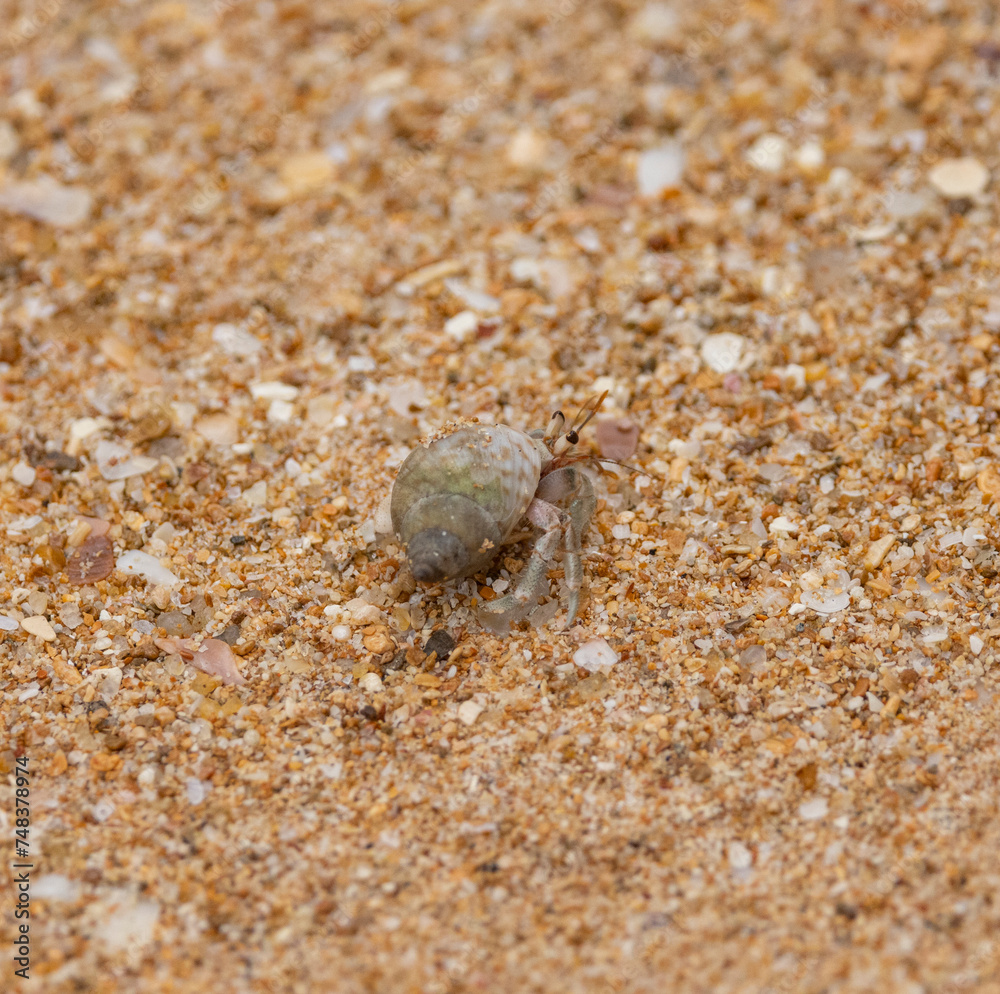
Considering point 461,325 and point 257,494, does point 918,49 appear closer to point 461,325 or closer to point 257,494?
point 461,325

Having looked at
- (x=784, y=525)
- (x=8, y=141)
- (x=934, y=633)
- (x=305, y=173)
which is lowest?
(x=934, y=633)

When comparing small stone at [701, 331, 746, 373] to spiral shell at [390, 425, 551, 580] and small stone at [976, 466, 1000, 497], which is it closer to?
small stone at [976, 466, 1000, 497]

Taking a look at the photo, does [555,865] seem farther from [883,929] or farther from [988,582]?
[988,582]

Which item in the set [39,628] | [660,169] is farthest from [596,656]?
[660,169]

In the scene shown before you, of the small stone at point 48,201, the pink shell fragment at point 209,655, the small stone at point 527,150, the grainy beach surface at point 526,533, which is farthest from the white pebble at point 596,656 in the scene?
the small stone at point 48,201

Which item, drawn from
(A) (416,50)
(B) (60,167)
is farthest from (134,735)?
(A) (416,50)

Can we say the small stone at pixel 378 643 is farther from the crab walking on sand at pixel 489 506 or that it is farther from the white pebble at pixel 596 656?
the white pebble at pixel 596 656

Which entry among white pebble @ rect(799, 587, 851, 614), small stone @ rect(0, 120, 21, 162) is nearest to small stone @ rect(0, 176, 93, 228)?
small stone @ rect(0, 120, 21, 162)
